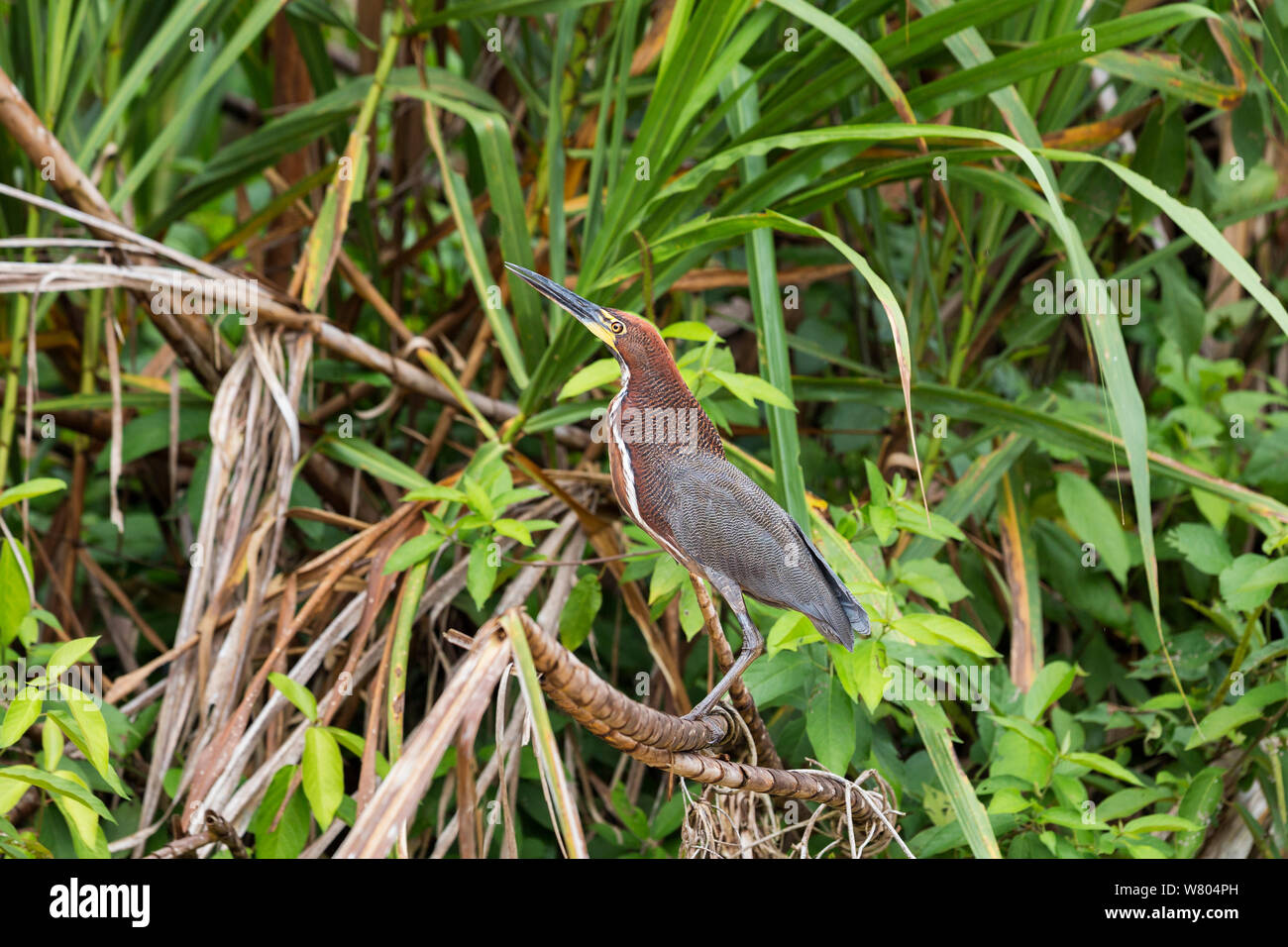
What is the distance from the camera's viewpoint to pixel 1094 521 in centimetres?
231

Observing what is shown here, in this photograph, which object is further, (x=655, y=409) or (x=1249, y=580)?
(x=1249, y=580)

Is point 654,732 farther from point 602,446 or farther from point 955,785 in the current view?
point 602,446

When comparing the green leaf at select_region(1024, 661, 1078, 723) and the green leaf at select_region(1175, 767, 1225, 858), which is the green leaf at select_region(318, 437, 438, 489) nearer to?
the green leaf at select_region(1024, 661, 1078, 723)

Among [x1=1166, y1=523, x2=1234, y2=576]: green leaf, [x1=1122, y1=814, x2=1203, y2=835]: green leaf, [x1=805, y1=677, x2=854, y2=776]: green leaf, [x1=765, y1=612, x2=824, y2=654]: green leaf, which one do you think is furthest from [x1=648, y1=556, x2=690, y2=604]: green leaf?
[x1=1166, y1=523, x2=1234, y2=576]: green leaf

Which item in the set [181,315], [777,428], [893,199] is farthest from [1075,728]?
[181,315]

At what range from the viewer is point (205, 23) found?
245 cm

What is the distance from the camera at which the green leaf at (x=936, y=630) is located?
A: 1.50 m

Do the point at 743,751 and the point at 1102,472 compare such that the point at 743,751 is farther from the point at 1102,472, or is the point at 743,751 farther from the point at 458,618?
the point at 1102,472

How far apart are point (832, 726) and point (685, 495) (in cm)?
56

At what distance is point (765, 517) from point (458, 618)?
4.41 feet

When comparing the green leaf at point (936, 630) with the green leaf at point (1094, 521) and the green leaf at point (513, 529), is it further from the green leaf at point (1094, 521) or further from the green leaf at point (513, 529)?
the green leaf at point (1094, 521)

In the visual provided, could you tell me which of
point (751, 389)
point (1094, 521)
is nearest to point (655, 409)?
point (751, 389)

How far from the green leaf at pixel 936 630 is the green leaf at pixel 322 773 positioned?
81cm

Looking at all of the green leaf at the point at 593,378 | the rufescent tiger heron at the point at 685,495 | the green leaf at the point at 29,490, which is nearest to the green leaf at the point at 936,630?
the rufescent tiger heron at the point at 685,495
